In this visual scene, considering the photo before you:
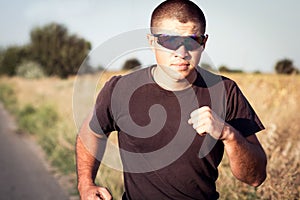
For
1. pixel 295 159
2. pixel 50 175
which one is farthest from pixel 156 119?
pixel 50 175

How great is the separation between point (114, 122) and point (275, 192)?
5.24 ft

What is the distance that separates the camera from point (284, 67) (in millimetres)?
7352

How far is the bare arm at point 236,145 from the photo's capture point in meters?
1.81

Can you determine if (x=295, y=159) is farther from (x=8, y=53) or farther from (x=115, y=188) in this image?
(x=8, y=53)

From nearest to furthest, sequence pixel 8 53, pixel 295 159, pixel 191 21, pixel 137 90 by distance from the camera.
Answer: pixel 191 21
pixel 137 90
pixel 295 159
pixel 8 53

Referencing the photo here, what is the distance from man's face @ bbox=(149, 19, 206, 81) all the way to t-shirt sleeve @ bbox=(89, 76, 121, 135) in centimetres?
32

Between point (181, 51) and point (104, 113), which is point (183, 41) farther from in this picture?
point (104, 113)

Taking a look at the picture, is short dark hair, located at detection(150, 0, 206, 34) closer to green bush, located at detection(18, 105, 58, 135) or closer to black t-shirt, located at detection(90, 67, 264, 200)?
black t-shirt, located at detection(90, 67, 264, 200)

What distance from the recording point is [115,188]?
5852 mm

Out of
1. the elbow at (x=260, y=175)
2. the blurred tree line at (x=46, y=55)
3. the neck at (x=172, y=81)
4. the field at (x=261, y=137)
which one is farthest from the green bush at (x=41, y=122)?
the elbow at (x=260, y=175)

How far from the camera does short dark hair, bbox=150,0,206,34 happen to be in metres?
2.21

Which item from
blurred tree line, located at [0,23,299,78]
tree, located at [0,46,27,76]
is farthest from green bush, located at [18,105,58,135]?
tree, located at [0,46,27,76]

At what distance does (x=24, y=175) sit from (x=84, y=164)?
581 centimetres

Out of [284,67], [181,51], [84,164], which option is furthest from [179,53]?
[284,67]
